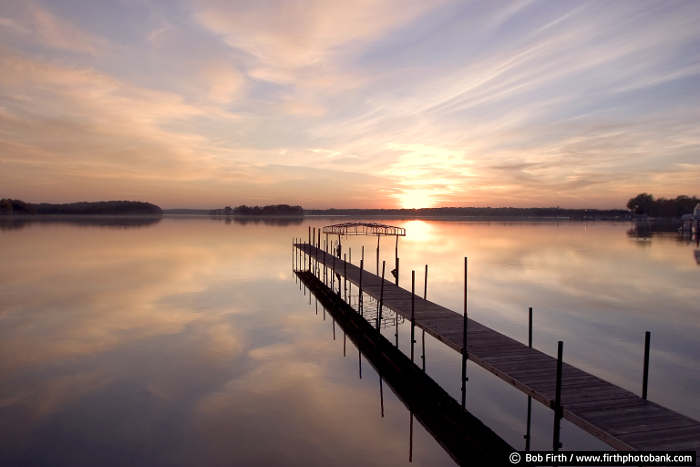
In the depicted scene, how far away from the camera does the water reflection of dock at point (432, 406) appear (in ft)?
26.0

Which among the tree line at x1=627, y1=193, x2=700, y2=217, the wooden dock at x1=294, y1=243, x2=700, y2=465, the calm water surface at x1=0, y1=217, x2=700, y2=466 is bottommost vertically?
the calm water surface at x1=0, y1=217, x2=700, y2=466

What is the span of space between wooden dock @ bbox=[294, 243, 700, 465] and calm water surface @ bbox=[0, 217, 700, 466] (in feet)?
3.92

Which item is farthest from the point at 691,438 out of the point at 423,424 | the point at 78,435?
the point at 78,435

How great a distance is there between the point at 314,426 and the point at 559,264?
2916cm

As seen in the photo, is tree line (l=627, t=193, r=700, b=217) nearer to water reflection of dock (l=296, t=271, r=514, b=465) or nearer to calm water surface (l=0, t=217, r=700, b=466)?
calm water surface (l=0, t=217, r=700, b=466)

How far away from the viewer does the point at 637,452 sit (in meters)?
5.86

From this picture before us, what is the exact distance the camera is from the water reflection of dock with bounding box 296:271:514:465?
7.92 m

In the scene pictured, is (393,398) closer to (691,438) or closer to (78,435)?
(691,438)

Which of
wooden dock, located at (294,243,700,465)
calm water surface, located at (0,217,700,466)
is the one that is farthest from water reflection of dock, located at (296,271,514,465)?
wooden dock, located at (294,243,700,465)

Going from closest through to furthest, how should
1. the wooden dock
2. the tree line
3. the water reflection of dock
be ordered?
the wooden dock, the water reflection of dock, the tree line

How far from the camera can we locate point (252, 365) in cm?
1210

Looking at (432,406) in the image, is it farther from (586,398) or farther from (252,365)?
(252,365)

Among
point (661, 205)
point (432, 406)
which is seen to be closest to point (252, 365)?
point (432, 406)

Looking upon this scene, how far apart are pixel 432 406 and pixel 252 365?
16.1 feet
